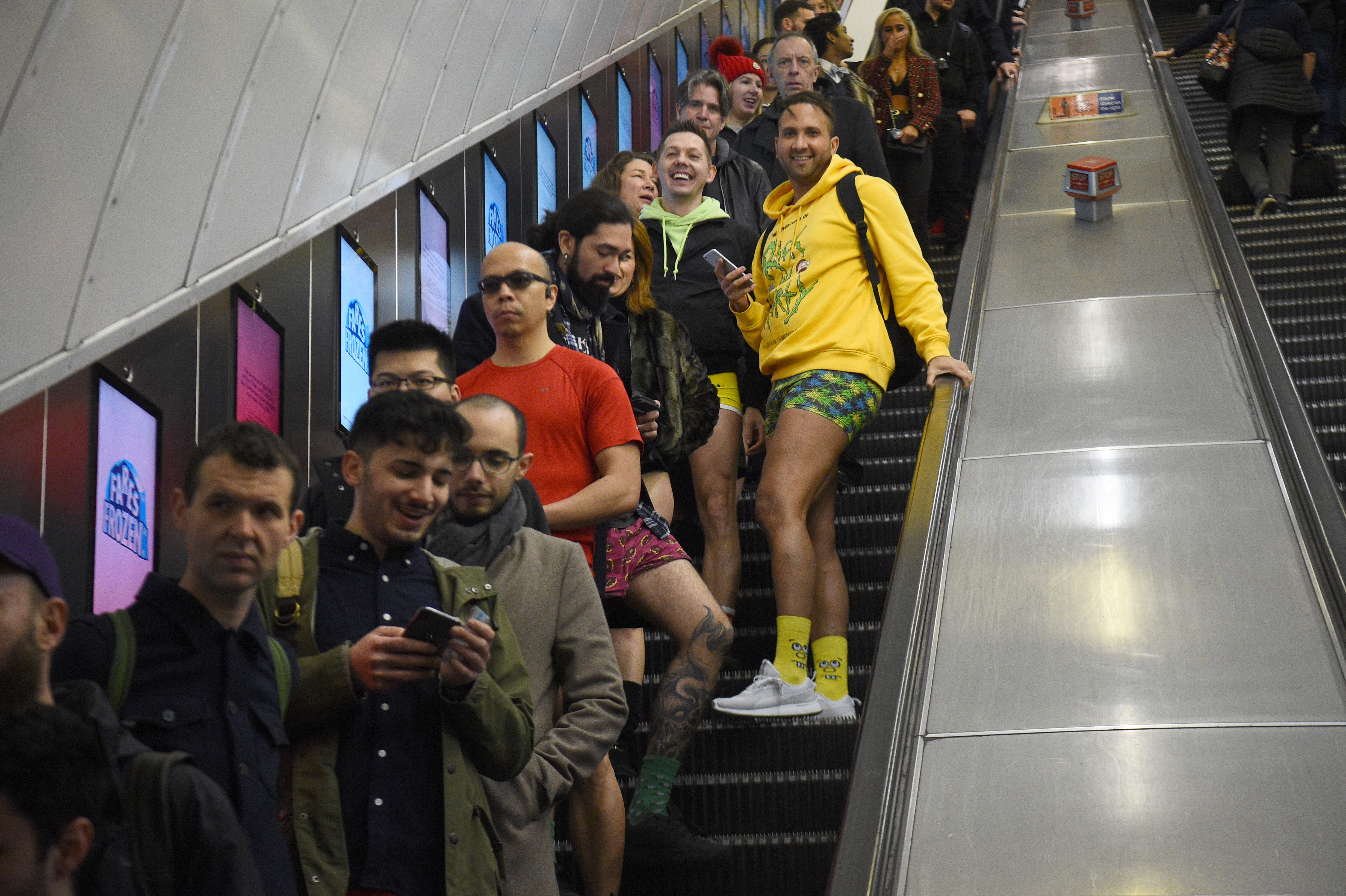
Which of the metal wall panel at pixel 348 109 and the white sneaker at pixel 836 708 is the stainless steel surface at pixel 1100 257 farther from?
the white sneaker at pixel 836 708

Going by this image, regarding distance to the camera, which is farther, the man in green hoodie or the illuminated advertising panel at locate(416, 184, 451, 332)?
the illuminated advertising panel at locate(416, 184, 451, 332)

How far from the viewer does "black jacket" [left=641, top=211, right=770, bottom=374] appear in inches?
240

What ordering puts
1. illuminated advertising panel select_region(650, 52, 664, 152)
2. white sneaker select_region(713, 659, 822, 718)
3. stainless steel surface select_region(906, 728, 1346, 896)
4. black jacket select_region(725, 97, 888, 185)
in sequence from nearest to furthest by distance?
1. stainless steel surface select_region(906, 728, 1346, 896)
2. white sneaker select_region(713, 659, 822, 718)
3. black jacket select_region(725, 97, 888, 185)
4. illuminated advertising panel select_region(650, 52, 664, 152)

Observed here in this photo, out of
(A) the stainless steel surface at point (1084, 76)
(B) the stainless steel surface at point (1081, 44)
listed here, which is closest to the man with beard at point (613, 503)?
(A) the stainless steel surface at point (1084, 76)

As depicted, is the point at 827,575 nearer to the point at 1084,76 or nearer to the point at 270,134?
the point at 270,134

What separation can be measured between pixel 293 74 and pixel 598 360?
2.58m

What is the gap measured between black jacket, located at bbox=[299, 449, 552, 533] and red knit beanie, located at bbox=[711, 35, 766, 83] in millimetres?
6193

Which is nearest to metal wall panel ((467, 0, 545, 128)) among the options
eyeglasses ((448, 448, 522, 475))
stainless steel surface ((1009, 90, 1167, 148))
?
stainless steel surface ((1009, 90, 1167, 148))

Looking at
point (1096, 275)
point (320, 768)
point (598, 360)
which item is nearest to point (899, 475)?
point (1096, 275)

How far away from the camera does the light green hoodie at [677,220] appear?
6.25m

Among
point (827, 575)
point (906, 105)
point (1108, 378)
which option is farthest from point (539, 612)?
point (906, 105)

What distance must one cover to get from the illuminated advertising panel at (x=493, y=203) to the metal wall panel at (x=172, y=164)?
3619mm

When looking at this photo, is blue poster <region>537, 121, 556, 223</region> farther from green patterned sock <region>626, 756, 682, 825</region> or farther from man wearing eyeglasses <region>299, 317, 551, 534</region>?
green patterned sock <region>626, 756, 682, 825</region>

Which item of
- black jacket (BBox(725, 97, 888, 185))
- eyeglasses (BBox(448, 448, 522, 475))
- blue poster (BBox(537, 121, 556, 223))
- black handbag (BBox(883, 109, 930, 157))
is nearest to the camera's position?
eyeglasses (BBox(448, 448, 522, 475))
